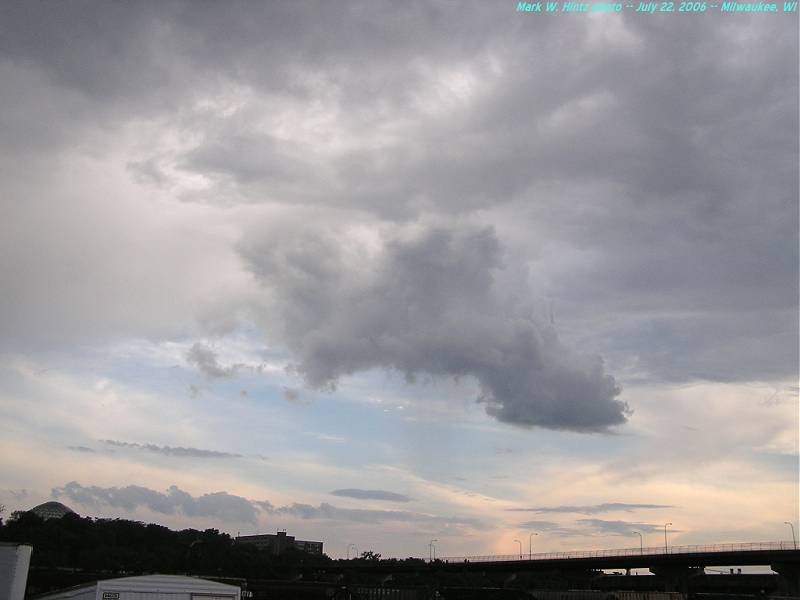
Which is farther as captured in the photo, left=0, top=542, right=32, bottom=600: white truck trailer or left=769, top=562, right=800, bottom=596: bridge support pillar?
left=769, top=562, right=800, bottom=596: bridge support pillar

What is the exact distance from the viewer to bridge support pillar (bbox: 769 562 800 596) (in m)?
149

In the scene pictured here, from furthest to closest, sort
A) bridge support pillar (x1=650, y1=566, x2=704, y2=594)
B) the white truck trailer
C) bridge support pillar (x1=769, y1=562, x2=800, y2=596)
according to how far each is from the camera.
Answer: bridge support pillar (x1=650, y1=566, x2=704, y2=594), bridge support pillar (x1=769, y1=562, x2=800, y2=596), the white truck trailer

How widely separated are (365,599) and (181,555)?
11128cm

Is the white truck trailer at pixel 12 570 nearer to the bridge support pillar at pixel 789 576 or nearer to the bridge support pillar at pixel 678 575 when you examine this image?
the bridge support pillar at pixel 789 576

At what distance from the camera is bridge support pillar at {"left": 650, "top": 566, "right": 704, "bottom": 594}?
17700cm

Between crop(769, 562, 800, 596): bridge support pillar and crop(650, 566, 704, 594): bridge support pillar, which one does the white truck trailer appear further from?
crop(650, 566, 704, 594): bridge support pillar

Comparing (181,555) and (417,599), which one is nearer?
(417,599)

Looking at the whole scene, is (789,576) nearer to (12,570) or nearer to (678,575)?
(678,575)

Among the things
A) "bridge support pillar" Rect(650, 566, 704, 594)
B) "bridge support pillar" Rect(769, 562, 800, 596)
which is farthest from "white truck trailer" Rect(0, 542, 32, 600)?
"bridge support pillar" Rect(650, 566, 704, 594)

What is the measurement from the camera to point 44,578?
114875 millimetres

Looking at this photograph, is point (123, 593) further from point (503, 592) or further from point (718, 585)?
point (718, 585)

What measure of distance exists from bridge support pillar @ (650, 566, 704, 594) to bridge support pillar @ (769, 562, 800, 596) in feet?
92.4

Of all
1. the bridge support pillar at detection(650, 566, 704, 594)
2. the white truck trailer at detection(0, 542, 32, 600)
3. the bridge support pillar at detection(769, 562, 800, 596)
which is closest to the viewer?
the white truck trailer at detection(0, 542, 32, 600)

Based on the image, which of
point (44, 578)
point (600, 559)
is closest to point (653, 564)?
point (600, 559)
